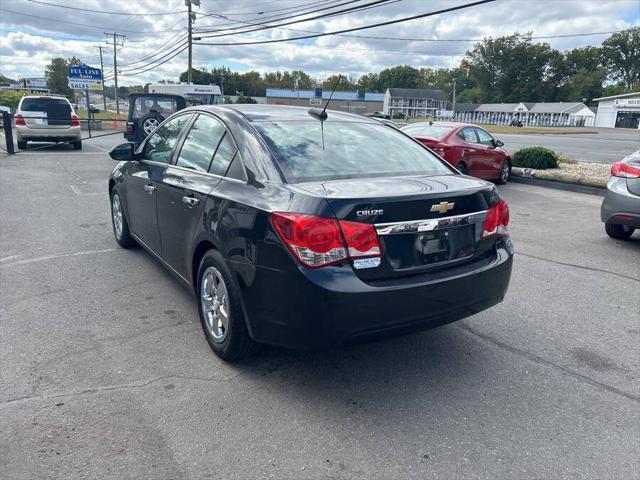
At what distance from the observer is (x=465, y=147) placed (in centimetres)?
1115

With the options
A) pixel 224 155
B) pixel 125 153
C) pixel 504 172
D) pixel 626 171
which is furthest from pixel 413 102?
pixel 224 155

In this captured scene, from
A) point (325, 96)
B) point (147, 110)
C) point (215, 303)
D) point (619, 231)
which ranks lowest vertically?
point (619, 231)

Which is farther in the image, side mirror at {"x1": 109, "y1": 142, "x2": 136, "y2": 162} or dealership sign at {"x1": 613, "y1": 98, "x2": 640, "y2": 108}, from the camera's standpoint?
dealership sign at {"x1": 613, "y1": 98, "x2": 640, "y2": 108}

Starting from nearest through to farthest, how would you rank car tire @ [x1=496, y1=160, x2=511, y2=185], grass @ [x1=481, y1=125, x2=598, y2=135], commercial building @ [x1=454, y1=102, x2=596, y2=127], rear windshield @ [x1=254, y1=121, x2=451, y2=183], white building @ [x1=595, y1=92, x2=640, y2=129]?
rear windshield @ [x1=254, y1=121, x2=451, y2=183] → car tire @ [x1=496, y1=160, x2=511, y2=185] → grass @ [x1=481, y1=125, x2=598, y2=135] → white building @ [x1=595, y1=92, x2=640, y2=129] → commercial building @ [x1=454, y1=102, x2=596, y2=127]

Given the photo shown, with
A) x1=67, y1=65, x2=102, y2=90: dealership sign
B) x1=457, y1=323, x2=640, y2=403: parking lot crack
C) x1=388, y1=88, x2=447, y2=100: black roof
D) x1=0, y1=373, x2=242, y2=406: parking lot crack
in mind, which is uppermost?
x1=388, y1=88, x2=447, y2=100: black roof

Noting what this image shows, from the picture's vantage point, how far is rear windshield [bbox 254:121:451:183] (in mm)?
3238

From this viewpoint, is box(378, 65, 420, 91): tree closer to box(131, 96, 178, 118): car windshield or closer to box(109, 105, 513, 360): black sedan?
box(131, 96, 178, 118): car windshield

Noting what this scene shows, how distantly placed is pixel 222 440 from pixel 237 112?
2.28 m

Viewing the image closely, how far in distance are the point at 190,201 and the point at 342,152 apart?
115cm

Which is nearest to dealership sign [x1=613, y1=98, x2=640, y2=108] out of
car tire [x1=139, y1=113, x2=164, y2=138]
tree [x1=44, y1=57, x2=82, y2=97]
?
car tire [x1=139, y1=113, x2=164, y2=138]

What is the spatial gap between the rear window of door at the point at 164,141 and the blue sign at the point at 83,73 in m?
24.1

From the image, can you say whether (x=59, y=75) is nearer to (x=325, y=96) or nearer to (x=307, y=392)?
(x=325, y=96)

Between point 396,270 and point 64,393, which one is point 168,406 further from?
point 396,270

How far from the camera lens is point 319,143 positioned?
11.6 feet
